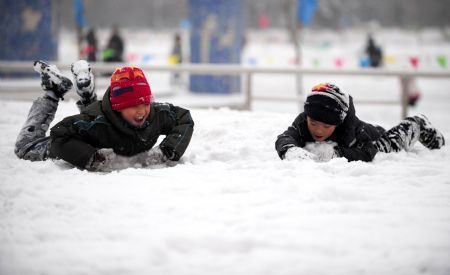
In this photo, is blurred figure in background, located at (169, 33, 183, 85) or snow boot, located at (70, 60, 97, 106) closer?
snow boot, located at (70, 60, 97, 106)

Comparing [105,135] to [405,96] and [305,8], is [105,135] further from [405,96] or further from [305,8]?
[305,8]

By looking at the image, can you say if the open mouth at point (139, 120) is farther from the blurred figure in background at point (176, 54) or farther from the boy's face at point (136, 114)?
the blurred figure in background at point (176, 54)

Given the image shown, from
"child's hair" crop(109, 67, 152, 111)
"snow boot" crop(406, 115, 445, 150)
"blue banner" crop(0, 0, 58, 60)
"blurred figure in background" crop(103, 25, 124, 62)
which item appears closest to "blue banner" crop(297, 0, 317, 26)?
"blurred figure in background" crop(103, 25, 124, 62)

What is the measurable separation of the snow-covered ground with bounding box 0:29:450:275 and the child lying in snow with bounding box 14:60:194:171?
0.19 meters

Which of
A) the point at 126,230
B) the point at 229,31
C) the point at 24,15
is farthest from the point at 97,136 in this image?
the point at 24,15

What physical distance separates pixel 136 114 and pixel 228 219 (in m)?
1.40

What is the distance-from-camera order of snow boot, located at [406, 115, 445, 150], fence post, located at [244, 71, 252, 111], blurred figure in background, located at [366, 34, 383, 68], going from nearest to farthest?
snow boot, located at [406, 115, 445, 150] < fence post, located at [244, 71, 252, 111] < blurred figure in background, located at [366, 34, 383, 68]

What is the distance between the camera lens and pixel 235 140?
15.3 ft

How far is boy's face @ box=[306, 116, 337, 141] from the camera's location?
3.80m

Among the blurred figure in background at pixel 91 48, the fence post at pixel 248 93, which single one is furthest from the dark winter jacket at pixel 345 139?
the blurred figure in background at pixel 91 48

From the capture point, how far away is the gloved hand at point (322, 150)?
12.2 feet

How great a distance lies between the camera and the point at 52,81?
13.8 feet

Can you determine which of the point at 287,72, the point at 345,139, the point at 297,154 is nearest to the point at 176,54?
the point at 287,72

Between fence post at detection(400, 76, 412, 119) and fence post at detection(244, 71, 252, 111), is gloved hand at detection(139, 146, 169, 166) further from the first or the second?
fence post at detection(400, 76, 412, 119)
